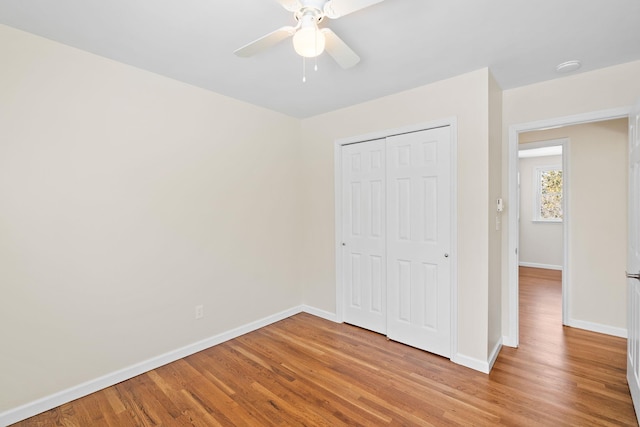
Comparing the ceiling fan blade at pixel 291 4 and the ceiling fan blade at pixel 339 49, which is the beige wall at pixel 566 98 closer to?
the ceiling fan blade at pixel 339 49

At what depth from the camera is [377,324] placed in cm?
309

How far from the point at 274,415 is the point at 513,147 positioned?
2991mm

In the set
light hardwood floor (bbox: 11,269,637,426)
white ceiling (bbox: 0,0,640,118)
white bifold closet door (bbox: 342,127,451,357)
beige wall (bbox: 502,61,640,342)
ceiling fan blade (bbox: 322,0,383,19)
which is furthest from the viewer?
white bifold closet door (bbox: 342,127,451,357)

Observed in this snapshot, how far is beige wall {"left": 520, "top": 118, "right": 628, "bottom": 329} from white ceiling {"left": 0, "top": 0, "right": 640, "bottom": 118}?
1.20 metres

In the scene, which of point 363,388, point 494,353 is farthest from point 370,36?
point 494,353

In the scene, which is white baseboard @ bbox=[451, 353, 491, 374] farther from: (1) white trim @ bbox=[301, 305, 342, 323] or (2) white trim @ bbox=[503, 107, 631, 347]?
(1) white trim @ bbox=[301, 305, 342, 323]

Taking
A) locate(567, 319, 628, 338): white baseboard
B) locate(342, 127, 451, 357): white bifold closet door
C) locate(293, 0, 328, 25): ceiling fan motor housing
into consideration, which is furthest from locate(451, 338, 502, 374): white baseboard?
locate(293, 0, 328, 25): ceiling fan motor housing

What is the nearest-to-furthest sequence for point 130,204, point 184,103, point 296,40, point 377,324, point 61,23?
point 296,40 < point 61,23 < point 130,204 < point 184,103 < point 377,324

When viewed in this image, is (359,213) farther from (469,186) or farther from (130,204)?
(130,204)

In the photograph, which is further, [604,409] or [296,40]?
[604,409]

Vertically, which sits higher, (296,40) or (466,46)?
(466,46)

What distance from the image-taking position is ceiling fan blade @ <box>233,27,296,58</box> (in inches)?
58.6

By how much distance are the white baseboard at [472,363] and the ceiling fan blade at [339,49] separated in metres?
2.45

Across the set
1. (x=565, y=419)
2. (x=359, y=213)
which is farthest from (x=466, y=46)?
(x=565, y=419)
